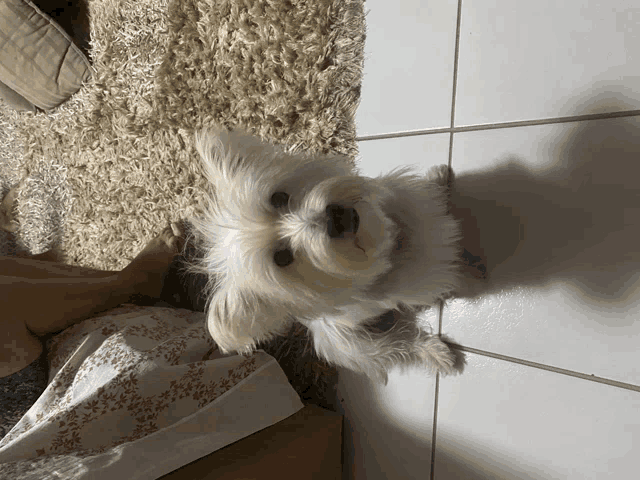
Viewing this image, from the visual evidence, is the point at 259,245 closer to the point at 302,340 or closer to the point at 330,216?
the point at 330,216

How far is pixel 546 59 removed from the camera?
4.17 feet

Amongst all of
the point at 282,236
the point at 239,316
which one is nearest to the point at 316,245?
the point at 282,236

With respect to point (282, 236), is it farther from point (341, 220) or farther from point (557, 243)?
point (557, 243)

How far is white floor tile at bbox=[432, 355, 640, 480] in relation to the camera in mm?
1188

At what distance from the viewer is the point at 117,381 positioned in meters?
1.30

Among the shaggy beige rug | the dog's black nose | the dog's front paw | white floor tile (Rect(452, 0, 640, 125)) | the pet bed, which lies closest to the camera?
the dog's black nose

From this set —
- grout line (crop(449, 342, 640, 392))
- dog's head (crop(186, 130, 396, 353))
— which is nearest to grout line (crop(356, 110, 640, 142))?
dog's head (crop(186, 130, 396, 353))

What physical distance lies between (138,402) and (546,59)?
1484mm

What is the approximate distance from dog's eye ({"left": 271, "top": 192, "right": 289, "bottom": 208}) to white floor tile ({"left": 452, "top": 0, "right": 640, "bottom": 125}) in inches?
25.7

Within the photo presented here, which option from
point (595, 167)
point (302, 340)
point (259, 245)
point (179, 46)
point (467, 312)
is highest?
point (179, 46)

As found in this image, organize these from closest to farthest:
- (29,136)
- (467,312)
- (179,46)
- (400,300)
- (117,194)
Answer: (400,300) < (467,312) < (179,46) < (117,194) < (29,136)

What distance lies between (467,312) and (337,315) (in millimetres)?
443

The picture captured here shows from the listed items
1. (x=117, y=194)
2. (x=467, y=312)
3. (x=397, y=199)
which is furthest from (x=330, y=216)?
(x=117, y=194)

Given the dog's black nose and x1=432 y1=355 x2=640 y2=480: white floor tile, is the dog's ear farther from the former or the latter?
x1=432 y1=355 x2=640 y2=480: white floor tile
